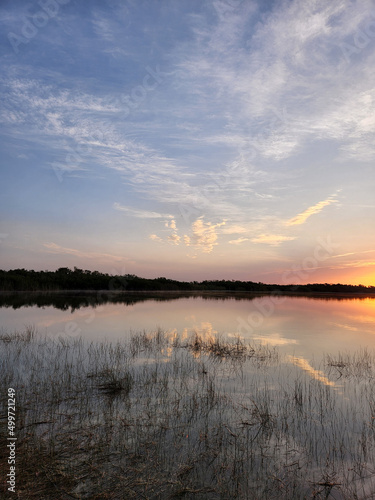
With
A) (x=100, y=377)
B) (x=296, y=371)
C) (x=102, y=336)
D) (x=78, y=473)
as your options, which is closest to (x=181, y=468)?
(x=78, y=473)

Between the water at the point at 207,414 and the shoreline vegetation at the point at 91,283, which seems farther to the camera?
the shoreline vegetation at the point at 91,283

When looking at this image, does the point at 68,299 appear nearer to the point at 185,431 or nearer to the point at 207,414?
the point at 207,414

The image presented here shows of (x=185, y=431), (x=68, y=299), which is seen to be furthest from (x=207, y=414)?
(x=68, y=299)

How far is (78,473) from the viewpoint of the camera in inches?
182

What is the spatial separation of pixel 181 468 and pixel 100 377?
4.95 meters

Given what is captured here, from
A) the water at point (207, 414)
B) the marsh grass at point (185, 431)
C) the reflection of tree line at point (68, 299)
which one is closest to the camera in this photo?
the marsh grass at point (185, 431)

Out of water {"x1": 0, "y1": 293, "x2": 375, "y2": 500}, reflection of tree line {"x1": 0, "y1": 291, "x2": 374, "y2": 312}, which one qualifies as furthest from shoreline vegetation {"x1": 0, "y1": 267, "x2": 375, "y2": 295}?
water {"x1": 0, "y1": 293, "x2": 375, "y2": 500}

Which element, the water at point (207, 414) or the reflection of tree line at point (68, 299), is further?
the reflection of tree line at point (68, 299)

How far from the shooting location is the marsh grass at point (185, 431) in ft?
14.9

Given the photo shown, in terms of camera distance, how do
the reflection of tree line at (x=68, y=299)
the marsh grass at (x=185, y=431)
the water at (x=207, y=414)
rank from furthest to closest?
the reflection of tree line at (x=68, y=299) < the water at (x=207, y=414) < the marsh grass at (x=185, y=431)

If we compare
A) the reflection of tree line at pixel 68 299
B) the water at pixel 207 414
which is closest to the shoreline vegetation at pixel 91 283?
the reflection of tree line at pixel 68 299

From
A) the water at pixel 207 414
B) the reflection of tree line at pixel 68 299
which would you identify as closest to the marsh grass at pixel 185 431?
the water at pixel 207 414

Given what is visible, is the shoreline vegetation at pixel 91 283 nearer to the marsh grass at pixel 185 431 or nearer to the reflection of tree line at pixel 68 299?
the reflection of tree line at pixel 68 299

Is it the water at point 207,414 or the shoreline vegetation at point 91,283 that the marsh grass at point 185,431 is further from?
the shoreline vegetation at point 91,283
